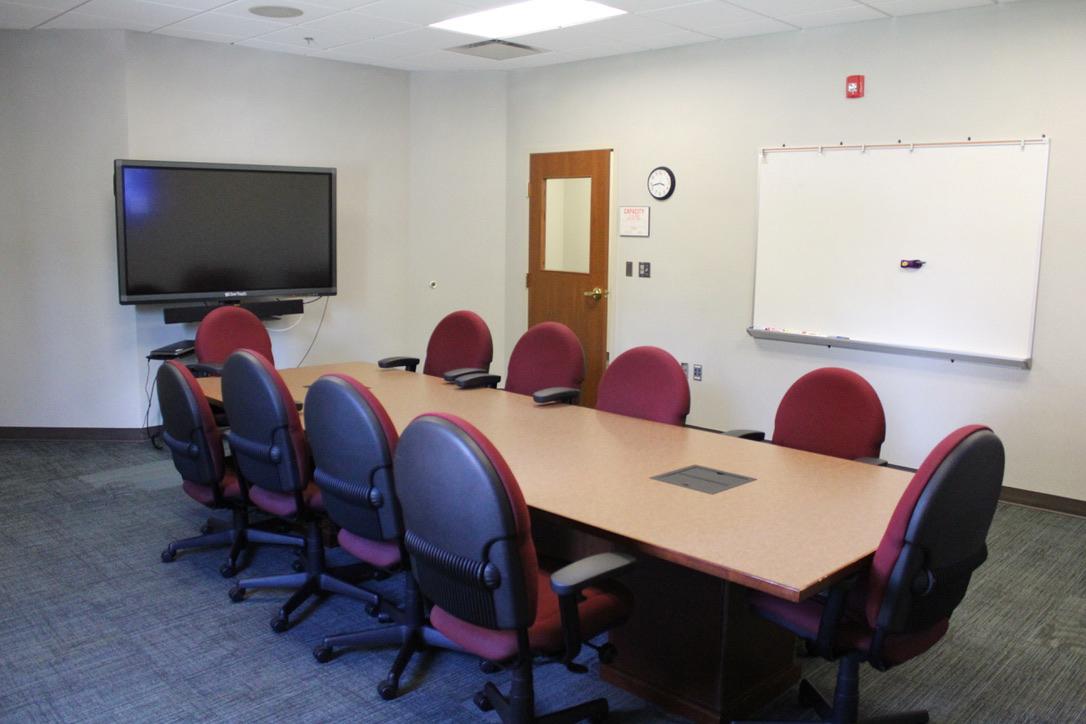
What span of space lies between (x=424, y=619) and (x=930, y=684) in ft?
5.62

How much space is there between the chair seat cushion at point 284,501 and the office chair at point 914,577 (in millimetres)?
1727

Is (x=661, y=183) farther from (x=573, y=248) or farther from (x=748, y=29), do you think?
(x=748, y=29)

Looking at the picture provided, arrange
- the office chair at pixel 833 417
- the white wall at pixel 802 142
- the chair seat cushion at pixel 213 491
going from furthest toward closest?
the white wall at pixel 802 142
the chair seat cushion at pixel 213 491
the office chair at pixel 833 417

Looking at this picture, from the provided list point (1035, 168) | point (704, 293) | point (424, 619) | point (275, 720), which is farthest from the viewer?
point (704, 293)

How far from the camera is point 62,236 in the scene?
19.3 feet

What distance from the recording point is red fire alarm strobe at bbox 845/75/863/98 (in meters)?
5.30

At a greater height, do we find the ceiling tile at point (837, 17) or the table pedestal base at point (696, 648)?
the ceiling tile at point (837, 17)

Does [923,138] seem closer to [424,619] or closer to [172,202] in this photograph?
[424,619]

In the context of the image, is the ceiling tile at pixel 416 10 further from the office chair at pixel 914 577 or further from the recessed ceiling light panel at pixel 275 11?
the office chair at pixel 914 577

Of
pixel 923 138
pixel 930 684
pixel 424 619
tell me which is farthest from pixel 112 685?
pixel 923 138

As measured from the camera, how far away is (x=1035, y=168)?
4691 millimetres

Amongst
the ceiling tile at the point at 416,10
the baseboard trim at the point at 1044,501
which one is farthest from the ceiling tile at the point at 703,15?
the baseboard trim at the point at 1044,501

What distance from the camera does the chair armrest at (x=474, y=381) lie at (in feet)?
14.3

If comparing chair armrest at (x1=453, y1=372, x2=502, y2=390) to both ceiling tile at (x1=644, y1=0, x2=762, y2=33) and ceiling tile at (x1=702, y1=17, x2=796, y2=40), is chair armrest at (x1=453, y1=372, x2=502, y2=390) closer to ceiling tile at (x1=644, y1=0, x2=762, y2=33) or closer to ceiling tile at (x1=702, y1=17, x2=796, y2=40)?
ceiling tile at (x1=644, y1=0, x2=762, y2=33)
